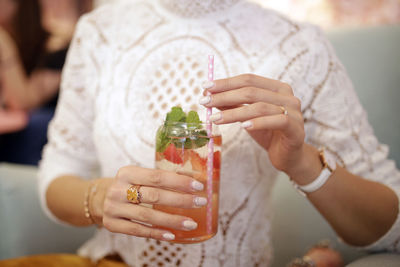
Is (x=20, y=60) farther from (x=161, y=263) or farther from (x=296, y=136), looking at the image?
(x=296, y=136)

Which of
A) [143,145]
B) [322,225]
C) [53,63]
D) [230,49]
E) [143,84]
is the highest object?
[230,49]

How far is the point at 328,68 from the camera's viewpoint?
90 cm

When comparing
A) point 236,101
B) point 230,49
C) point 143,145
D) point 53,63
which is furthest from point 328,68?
point 53,63

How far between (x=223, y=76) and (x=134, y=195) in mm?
407

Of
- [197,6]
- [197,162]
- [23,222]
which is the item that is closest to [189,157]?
[197,162]

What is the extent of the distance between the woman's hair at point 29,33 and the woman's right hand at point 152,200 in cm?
197

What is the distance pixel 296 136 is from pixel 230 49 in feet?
1.18

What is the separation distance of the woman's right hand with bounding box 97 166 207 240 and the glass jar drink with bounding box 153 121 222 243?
2 centimetres

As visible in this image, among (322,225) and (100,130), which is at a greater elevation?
(100,130)

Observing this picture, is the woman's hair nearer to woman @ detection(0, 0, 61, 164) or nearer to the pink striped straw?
woman @ detection(0, 0, 61, 164)

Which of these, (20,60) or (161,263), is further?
(20,60)

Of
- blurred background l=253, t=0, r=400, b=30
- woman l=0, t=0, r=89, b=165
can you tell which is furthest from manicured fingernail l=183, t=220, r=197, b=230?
woman l=0, t=0, r=89, b=165

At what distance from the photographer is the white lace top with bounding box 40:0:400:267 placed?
891 mm

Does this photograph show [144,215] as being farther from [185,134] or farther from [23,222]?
[23,222]
